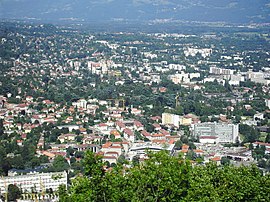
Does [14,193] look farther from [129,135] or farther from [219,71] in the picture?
[219,71]

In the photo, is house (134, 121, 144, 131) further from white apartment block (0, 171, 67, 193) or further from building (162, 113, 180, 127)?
white apartment block (0, 171, 67, 193)

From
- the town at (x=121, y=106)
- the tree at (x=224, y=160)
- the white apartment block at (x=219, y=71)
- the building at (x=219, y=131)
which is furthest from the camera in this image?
the white apartment block at (x=219, y=71)

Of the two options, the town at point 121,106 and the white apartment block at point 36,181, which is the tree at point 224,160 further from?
the white apartment block at point 36,181

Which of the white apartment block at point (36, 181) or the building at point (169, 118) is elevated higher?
the white apartment block at point (36, 181)

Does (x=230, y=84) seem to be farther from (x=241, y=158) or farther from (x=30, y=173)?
(x=30, y=173)

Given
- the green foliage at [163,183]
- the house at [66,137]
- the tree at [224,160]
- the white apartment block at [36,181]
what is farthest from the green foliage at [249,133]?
the green foliage at [163,183]

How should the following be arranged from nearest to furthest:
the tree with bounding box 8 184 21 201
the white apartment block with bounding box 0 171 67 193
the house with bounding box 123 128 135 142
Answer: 1. the tree with bounding box 8 184 21 201
2. the white apartment block with bounding box 0 171 67 193
3. the house with bounding box 123 128 135 142

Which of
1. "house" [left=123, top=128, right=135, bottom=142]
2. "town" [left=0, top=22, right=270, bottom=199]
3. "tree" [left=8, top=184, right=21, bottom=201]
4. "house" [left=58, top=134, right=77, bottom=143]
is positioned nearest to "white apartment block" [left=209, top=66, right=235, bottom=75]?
"town" [left=0, top=22, right=270, bottom=199]

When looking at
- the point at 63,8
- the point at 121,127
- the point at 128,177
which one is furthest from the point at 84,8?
the point at 128,177
